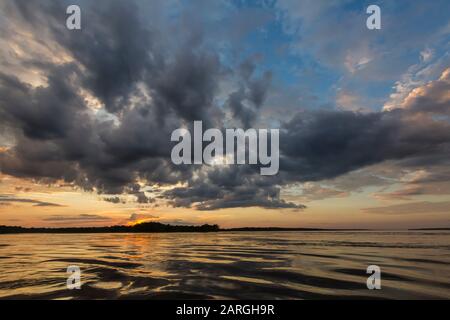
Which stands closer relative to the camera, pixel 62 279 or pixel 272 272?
pixel 62 279

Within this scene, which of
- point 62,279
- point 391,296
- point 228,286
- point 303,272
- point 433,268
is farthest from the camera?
point 433,268

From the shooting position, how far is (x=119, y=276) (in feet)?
54.2
